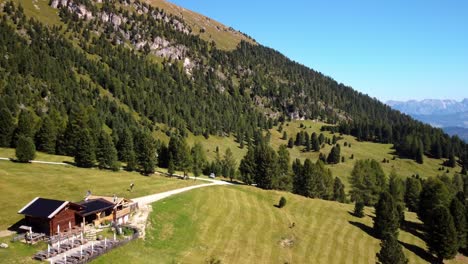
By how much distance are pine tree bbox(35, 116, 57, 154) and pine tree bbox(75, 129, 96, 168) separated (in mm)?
17330

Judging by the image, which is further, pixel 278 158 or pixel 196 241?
pixel 278 158

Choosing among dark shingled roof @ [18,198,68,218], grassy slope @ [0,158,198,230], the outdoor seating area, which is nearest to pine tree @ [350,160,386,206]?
grassy slope @ [0,158,198,230]

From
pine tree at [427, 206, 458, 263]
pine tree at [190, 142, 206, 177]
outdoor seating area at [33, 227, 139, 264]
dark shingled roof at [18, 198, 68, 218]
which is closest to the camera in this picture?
outdoor seating area at [33, 227, 139, 264]

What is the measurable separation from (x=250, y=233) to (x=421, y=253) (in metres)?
38.2

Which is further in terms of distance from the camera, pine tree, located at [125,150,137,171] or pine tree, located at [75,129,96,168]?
pine tree, located at [125,150,137,171]

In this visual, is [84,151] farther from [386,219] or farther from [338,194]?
[338,194]

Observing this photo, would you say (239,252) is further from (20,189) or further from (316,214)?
(20,189)

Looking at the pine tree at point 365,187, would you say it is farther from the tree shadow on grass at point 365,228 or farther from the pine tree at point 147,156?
the pine tree at point 147,156

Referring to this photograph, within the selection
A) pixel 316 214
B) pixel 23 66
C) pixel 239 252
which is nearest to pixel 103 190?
pixel 239 252

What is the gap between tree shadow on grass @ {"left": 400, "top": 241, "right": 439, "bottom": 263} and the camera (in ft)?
264

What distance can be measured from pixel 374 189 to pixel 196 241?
2991 inches

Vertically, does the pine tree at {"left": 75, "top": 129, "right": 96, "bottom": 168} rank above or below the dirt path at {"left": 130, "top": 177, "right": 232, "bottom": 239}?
above

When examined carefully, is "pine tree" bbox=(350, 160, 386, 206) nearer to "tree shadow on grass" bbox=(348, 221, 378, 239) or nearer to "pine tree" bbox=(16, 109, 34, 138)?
"tree shadow on grass" bbox=(348, 221, 378, 239)

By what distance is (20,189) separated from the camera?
6738cm
